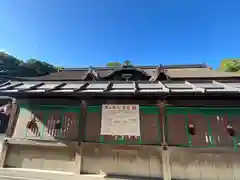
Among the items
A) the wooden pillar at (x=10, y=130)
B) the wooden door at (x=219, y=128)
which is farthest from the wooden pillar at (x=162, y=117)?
the wooden pillar at (x=10, y=130)

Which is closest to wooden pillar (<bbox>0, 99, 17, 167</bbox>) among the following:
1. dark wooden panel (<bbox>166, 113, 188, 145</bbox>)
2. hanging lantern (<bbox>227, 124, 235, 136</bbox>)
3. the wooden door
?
dark wooden panel (<bbox>166, 113, 188, 145</bbox>)

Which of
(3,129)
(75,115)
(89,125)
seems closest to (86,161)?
(89,125)

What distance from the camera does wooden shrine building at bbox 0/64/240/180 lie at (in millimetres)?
3383

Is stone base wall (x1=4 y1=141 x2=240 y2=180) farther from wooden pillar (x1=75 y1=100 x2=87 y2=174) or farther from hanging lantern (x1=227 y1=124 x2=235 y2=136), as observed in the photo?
hanging lantern (x1=227 y1=124 x2=235 y2=136)

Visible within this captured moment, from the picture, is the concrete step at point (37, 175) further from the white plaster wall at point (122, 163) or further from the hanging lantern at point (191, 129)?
the hanging lantern at point (191, 129)

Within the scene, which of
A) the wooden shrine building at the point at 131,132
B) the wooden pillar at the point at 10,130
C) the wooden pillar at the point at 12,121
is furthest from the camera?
the wooden pillar at the point at 12,121

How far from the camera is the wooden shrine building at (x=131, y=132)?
11.1 feet

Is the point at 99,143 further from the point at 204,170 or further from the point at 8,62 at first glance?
the point at 8,62

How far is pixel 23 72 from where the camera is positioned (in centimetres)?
1484

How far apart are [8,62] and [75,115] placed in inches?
721

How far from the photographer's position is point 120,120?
149 inches

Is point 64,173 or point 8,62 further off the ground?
point 8,62

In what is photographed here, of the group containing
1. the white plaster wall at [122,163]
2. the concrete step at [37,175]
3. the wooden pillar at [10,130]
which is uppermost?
the wooden pillar at [10,130]

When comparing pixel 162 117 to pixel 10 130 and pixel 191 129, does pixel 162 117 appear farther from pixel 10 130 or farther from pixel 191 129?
pixel 10 130
